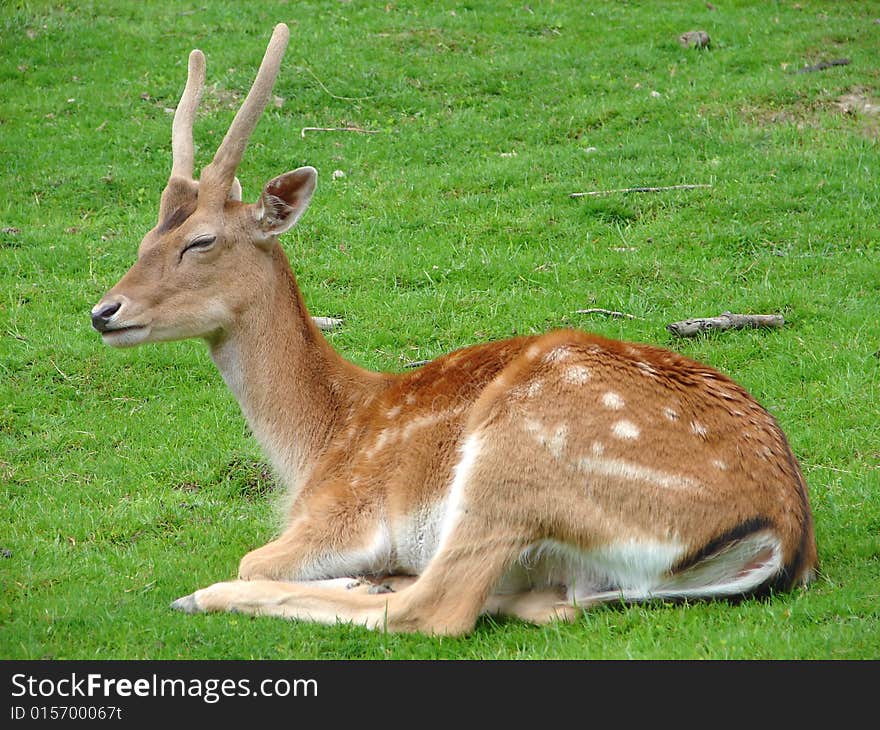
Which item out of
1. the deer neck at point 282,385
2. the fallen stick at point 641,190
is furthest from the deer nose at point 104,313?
the fallen stick at point 641,190

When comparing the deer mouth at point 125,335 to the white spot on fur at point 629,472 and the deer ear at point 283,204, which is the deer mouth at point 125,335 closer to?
the deer ear at point 283,204

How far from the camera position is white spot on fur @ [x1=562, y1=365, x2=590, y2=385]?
539 centimetres

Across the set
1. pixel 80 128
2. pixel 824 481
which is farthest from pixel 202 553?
pixel 80 128

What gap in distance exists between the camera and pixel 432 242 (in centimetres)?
1045

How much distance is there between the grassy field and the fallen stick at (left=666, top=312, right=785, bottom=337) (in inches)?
4.3

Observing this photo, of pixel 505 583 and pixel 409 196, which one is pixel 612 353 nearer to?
pixel 505 583

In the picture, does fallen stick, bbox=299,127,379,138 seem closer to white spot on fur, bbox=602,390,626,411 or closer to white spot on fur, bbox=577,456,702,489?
white spot on fur, bbox=602,390,626,411

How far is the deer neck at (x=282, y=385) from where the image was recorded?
6254mm

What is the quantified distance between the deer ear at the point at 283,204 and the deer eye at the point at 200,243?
256 millimetres

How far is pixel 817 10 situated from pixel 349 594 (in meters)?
12.7

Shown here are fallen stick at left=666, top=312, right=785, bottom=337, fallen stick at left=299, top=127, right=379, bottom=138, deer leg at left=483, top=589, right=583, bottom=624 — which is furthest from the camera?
fallen stick at left=299, top=127, right=379, bottom=138

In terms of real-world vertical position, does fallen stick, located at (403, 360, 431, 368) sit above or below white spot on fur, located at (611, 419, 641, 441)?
below

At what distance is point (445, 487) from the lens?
555 cm

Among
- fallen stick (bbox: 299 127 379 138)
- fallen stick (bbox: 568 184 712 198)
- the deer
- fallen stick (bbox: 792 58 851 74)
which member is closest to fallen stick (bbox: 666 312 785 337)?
fallen stick (bbox: 568 184 712 198)
